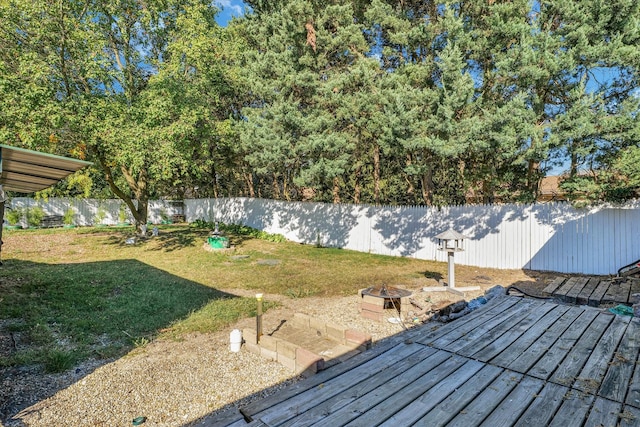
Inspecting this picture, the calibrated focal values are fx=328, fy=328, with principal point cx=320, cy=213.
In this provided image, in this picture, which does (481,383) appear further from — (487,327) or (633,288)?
(633,288)

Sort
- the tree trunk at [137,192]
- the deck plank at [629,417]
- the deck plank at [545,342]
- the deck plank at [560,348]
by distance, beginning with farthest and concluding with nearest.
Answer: the tree trunk at [137,192], the deck plank at [545,342], the deck plank at [560,348], the deck plank at [629,417]

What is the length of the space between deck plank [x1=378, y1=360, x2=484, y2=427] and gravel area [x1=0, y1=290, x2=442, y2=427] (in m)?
1.74

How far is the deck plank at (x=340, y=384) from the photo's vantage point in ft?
7.17

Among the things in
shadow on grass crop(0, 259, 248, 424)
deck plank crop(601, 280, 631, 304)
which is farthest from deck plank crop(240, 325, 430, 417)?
deck plank crop(601, 280, 631, 304)

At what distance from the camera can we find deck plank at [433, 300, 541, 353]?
3.03m

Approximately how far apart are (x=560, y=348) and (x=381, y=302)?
9.25ft

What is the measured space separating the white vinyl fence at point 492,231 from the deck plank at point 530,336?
532 cm

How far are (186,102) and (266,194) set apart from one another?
10.4 metres

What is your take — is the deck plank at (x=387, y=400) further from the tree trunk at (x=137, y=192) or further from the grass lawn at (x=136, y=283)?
the tree trunk at (x=137, y=192)

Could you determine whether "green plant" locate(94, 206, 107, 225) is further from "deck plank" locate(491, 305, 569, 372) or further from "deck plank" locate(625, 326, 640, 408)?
"deck plank" locate(625, 326, 640, 408)

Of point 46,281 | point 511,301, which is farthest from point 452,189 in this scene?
point 46,281

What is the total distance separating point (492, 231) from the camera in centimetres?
951

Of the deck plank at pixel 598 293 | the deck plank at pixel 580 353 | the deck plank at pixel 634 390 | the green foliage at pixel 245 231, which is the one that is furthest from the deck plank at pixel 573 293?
the green foliage at pixel 245 231

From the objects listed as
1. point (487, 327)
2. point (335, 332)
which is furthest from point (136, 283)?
point (487, 327)
